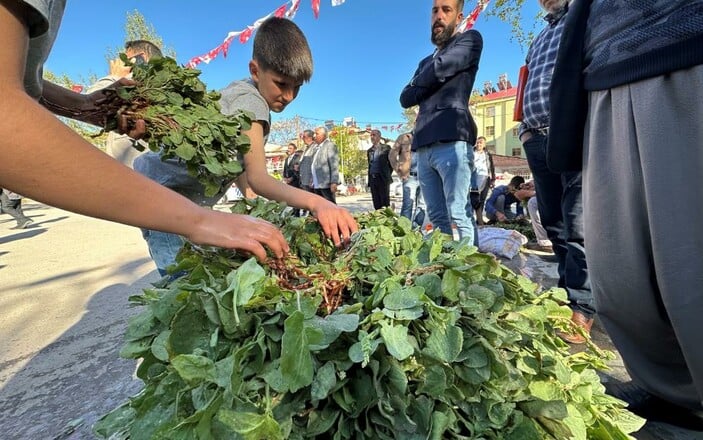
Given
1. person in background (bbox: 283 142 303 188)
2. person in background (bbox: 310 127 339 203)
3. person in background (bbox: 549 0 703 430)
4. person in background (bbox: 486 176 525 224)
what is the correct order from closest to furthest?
person in background (bbox: 549 0 703 430), person in background (bbox: 486 176 525 224), person in background (bbox: 310 127 339 203), person in background (bbox: 283 142 303 188)

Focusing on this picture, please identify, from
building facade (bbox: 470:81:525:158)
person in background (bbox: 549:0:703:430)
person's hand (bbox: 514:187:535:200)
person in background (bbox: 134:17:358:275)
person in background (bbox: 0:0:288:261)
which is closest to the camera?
person in background (bbox: 0:0:288:261)

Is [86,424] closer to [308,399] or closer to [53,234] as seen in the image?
[308,399]

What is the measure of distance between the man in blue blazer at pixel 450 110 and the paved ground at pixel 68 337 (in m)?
1.18

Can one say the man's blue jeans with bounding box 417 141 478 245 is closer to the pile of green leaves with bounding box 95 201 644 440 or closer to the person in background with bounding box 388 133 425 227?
the pile of green leaves with bounding box 95 201 644 440

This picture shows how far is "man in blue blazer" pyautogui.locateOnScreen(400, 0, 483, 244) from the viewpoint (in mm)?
2852

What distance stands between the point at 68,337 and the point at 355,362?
2.81 m

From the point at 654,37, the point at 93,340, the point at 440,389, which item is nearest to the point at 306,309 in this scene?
the point at 440,389

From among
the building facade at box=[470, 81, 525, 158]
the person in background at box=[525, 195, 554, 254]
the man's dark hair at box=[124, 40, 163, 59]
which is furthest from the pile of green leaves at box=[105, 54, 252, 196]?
the building facade at box=[470, 81, 525, 158]

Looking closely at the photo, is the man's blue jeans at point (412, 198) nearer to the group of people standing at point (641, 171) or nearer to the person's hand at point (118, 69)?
the person's hand at point (118, 69)

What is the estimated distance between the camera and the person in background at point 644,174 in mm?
962

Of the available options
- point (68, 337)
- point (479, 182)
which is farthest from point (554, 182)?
point (479, 182)

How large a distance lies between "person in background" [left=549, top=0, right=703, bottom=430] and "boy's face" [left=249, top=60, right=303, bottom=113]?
120 centimetres

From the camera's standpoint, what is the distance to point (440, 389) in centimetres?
73

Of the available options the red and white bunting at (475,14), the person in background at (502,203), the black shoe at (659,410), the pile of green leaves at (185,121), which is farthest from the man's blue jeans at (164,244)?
the red and white bunting at (475,14)
